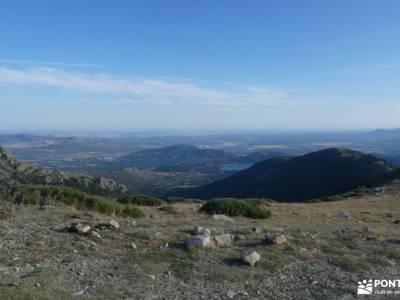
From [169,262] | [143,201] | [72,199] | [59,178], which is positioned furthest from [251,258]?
[59,178]

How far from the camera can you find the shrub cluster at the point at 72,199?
1866 centimetres

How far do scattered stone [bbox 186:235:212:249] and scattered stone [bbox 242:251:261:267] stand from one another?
118 cm

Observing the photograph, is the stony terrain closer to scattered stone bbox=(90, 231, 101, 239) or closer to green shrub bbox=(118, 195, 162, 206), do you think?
scattered stone bbox=(90, 231, 101, 239)

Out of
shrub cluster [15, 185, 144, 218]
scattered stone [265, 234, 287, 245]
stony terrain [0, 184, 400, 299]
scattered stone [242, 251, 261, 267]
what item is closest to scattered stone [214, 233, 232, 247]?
stony terrain [0, 184, 400, 299]

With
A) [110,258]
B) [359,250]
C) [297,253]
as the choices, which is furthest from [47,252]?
[359,250]

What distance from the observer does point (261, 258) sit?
454 inches

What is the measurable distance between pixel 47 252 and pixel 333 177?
82.1 metres

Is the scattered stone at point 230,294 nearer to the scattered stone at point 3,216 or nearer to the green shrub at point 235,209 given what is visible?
the scattered stone at point 3,216

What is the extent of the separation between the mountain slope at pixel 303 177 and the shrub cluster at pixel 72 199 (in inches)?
2215

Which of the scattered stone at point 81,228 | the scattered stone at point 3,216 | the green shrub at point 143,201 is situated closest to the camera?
the scattered stone at point 81,228

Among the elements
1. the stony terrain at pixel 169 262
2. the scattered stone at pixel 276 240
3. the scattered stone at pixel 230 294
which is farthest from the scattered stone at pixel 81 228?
the scattered stone at pixel 230 294

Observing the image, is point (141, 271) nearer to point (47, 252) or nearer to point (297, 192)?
point (47, 252)

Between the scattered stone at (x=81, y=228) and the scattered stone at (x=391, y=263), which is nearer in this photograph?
the scattered stone at (x=391, y=263)

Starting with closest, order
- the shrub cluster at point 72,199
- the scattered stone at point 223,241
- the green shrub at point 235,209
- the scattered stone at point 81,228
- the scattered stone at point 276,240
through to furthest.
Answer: the scattered stone at point 223,241, the scattered stone at point 81,228, the scattered stone at point 276,240, the shrub cluster at point 72,199, the green shrub at point 235,209
